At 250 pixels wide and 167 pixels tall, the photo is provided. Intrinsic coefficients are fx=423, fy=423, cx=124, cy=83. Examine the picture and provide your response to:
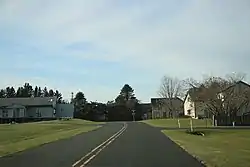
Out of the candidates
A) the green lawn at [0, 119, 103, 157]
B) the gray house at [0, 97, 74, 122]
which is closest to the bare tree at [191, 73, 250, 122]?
the green lawn at [0, 119, 103, 157]

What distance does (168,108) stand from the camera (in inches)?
4975

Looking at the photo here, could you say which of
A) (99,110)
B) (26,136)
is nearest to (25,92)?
(99,110)

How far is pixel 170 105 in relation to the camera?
125625 millimetres

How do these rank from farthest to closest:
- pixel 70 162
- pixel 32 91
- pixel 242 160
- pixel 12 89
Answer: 1. pixel 32 91
2. pixel 12 89
3. pixel 242 160
4. pixel 70 162

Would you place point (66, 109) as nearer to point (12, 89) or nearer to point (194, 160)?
point (12, 89)

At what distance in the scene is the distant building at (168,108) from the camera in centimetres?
12570

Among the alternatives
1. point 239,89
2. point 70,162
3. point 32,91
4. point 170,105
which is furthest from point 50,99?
point 70,162

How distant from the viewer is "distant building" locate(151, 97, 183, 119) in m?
126

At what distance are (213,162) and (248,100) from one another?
6262 cm

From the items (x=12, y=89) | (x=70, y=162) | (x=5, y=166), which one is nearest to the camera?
(x=5, y=166)

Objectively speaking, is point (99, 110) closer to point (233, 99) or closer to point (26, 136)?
point (233, 99)

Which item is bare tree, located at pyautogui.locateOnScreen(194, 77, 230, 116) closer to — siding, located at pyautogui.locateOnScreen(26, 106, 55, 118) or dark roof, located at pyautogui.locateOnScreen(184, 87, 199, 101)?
dark roof, located at pyautogui.locateOnScreen(184, 87, 199, 101)

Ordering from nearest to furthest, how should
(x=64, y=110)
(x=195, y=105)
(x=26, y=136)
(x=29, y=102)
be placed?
(x=26, y=136) < (x=195, y=105) < (x=29, y=102) < (x=64, y=110)

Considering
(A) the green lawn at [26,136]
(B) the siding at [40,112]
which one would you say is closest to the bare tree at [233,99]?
(A) the green lawn at [26,136]
